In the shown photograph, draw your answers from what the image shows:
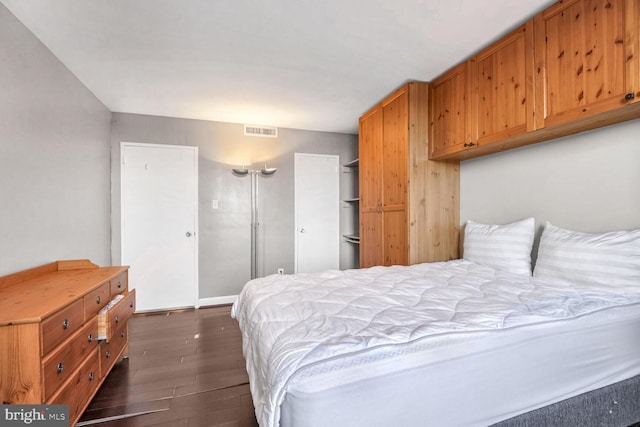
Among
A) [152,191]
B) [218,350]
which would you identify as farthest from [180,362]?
[152,191]

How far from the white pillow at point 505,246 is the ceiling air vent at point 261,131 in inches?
116

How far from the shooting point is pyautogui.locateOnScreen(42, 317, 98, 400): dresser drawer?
4.17 feet

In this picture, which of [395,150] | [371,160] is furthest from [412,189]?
[371,160]

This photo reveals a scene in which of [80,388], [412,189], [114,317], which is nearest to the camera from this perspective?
[80,388]

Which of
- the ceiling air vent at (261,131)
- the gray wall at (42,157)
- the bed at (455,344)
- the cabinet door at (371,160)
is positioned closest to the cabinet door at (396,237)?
the cabinet door at (371,160)

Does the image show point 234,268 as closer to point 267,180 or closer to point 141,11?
point 267,180

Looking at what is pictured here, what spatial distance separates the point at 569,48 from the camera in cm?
176

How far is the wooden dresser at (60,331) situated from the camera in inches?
46.6

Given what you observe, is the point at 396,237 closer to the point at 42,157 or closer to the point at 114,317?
the point at 114,317

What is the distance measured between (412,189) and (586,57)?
1484 mm

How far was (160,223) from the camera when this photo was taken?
12.2ft

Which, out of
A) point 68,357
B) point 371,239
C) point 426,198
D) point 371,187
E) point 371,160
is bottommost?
point 68,357

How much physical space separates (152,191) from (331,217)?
98.5 inches

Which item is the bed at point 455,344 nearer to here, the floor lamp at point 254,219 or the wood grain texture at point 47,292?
the wood grain texture at point 47,292
